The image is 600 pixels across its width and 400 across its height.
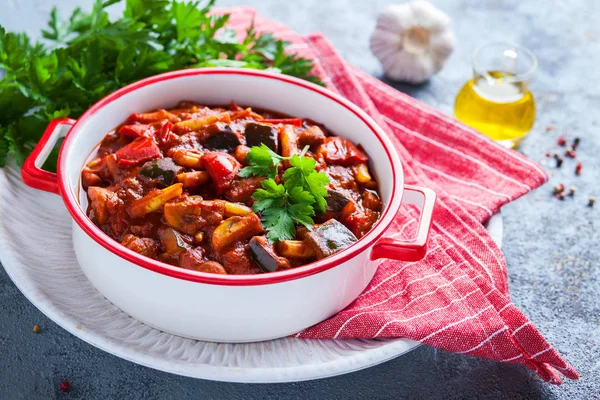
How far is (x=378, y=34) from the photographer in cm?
570

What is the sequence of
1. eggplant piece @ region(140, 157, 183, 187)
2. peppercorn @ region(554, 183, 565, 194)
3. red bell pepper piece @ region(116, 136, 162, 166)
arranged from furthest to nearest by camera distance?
1. peppercorn @ region(554, 183, 565, 194)
2. red bell pepper piece @ region(116, 136, 162, 166)
3. eggplant piece @ region(140, 157, 183, 187)

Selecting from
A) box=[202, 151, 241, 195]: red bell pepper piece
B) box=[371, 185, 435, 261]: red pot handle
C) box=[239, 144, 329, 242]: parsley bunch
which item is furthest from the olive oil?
box=[202, 151, 241, 195]: red bell pepper piece

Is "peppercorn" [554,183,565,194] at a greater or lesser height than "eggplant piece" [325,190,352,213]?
lesser

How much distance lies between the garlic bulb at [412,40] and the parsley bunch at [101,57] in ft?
3.10

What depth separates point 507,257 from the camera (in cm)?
458

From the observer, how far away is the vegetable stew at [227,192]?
133 inches

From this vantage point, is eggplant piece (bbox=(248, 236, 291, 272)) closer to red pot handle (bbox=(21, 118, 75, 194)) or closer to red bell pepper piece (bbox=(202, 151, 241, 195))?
red bell pepper piece (bbox=(202, 151, 241, 195))

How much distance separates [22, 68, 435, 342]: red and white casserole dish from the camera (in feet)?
10.6

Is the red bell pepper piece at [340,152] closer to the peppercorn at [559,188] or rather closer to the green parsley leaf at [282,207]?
the green parsley leaf at [282,207]

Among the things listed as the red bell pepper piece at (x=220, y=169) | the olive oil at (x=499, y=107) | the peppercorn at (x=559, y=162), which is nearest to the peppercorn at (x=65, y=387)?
the red bell pepper piece at (x=220, y=169)

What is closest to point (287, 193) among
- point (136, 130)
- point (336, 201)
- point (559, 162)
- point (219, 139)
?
point (336, 201)

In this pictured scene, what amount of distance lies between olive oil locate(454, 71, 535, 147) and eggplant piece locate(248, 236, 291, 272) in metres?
2.39

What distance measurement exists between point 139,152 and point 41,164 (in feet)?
1.64

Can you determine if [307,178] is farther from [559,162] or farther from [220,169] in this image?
[559,162]
